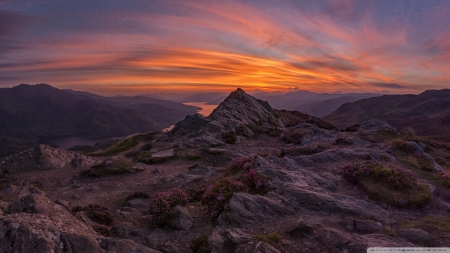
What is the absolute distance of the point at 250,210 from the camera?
485 inches

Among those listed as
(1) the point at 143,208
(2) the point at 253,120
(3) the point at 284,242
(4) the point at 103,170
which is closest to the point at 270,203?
(3) the point at 284,242

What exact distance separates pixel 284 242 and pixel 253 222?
2.12 meters

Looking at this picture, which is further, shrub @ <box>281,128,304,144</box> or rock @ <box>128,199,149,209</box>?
shrub @ <box>281,128,304,144</box>

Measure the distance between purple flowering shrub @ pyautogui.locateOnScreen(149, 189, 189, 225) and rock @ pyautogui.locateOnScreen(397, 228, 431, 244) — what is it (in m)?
10.7

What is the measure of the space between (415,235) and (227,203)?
26.5 ft

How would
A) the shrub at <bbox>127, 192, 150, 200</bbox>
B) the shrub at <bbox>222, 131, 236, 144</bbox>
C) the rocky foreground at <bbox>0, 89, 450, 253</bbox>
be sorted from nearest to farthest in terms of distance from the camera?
the rocky foreground at <bbox>0, 89, 450, 253</bbox> → the shrub at <bbox>127, 192, 150, 200</bbox> → the shrub at <bbox>222, 131, 236, 144</bbox>

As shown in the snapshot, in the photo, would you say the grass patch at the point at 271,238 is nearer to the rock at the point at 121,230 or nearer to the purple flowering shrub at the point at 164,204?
the purple flowering shrub at the point at 164,204

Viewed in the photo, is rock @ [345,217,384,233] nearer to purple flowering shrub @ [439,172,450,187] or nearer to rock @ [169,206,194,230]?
rock @ [169,206,194,230]

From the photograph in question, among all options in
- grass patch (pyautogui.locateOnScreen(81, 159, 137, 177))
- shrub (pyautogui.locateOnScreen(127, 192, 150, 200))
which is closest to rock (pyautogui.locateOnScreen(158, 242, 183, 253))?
shrub (pyautogui.locateOnScreen(127, 192, 150, 200))

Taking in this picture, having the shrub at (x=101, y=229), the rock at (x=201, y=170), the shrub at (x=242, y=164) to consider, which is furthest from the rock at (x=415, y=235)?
the rock at (x=201, y=170)

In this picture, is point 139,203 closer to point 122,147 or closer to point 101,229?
point 101,229

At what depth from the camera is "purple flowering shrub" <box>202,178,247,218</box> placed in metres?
13.2

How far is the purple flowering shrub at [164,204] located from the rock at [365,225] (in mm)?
8903

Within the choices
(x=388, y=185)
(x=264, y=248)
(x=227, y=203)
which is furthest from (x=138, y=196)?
(x=388, y=185)
